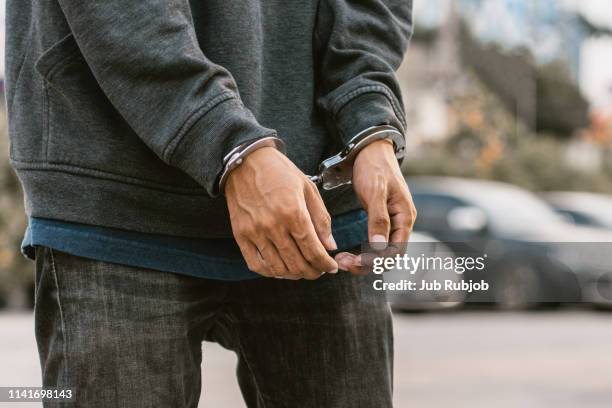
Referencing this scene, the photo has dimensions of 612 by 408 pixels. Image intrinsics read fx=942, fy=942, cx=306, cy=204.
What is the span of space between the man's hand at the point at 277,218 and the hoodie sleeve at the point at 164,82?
36 millimetres

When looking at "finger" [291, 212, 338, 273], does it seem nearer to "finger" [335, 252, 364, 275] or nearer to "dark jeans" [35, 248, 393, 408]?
"finger" [335, 252, 364, 275]

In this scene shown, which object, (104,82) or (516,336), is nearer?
(104,82)

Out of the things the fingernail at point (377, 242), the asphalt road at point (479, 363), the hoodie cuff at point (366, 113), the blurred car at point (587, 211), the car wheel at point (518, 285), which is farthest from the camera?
the blurred car at point (587, 211)

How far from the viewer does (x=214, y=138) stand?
3.99 feet

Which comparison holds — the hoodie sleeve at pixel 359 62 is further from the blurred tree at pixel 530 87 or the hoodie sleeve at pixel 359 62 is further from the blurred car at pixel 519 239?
the blurred tree at pixel 530 87

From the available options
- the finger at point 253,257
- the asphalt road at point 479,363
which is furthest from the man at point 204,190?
the asphalt road at point 479,363

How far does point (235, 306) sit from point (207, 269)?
0.39 feet

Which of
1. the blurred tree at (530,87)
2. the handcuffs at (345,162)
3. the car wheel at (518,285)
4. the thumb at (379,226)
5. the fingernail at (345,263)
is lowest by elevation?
the fingernail at (345,263)

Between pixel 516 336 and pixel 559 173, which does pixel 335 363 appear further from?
pixel 559 173

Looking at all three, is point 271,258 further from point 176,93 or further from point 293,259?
point 176,93

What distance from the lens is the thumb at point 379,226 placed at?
1.30 metres

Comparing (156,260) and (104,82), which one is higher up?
(104,82)

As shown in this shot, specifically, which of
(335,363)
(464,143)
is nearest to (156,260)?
(335,363)

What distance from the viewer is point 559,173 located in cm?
2247
